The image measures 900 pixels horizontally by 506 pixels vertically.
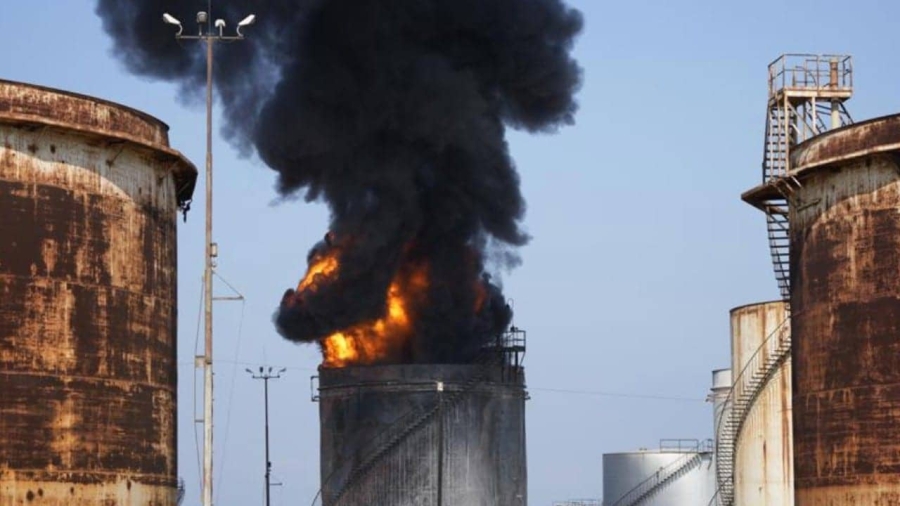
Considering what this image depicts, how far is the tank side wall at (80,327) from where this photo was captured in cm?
3541

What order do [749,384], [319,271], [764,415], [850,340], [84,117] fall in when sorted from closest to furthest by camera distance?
[84,117], [850,340], [764,415], [749,384], [319,271]

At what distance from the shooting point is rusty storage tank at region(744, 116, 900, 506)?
3888 cm

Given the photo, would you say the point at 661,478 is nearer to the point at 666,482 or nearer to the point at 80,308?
the point at 666,482

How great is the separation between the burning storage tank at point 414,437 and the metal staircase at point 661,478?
69.5ft

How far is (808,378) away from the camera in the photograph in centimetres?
4134

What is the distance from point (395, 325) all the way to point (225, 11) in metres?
11.8

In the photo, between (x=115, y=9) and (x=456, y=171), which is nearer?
(x=115, y=9)

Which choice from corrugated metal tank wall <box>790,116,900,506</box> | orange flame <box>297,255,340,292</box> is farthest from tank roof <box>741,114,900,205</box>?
orange flame <box>297,255,340,292</box>

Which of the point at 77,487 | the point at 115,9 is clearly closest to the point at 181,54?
the point at 115,9

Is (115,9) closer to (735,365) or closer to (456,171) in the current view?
(456,171)

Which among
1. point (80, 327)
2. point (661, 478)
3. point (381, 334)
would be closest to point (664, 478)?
point (661, 478)

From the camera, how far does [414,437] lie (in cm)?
5712

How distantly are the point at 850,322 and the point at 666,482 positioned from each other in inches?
1554

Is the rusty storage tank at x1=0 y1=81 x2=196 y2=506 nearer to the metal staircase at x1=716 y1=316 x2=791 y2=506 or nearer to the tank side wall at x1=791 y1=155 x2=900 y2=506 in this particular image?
the tank side wall at x1=791 y1=155 x2=900 y2=506
